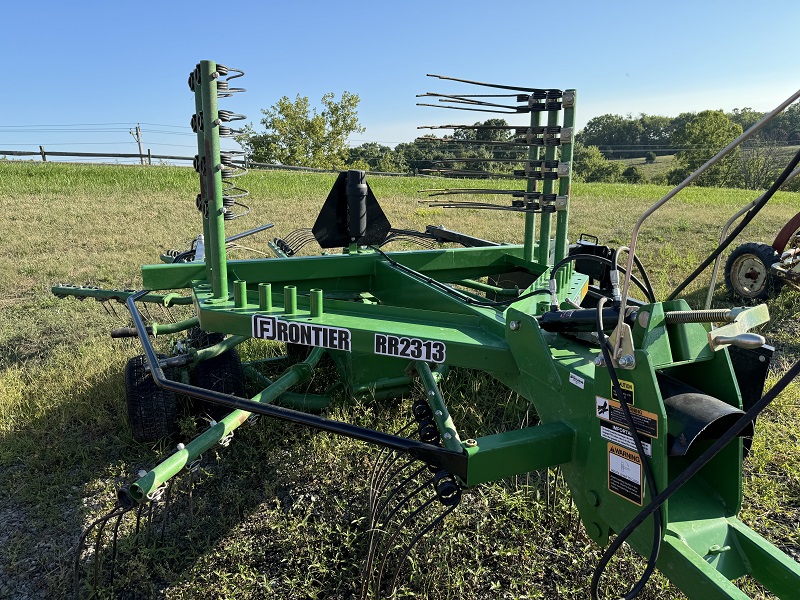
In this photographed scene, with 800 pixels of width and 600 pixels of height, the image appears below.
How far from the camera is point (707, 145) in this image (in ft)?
172

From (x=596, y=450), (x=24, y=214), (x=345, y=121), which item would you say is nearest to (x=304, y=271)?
(x=596, y=450)

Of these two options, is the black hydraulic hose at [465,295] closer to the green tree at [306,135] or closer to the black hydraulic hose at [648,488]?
the black hydraulic hose at [648,488]

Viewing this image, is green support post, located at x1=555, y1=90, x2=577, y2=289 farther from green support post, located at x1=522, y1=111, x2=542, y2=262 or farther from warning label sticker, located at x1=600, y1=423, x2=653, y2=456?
warning label sticker, located at x1=600, y1=423, x2=653, y2=456

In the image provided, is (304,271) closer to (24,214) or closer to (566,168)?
(566,168)

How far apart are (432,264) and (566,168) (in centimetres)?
121

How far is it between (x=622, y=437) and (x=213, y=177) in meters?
2.03

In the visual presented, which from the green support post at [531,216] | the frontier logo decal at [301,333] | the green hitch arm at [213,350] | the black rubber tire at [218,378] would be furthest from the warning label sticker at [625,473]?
the black rubber tire at [218,378]

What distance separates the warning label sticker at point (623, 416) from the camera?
1786 millimetres

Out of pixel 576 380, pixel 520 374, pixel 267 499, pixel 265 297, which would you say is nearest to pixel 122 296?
pixel 267 499

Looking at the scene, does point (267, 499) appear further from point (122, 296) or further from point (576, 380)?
point (122, 296)

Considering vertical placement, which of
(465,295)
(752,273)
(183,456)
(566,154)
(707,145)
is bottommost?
(183,456)

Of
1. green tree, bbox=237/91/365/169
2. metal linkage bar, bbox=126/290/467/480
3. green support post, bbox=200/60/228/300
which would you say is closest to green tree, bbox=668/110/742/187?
green tree, bbox=237/91/365/169

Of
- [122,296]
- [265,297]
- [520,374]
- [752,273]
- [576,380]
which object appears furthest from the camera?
[752,273]

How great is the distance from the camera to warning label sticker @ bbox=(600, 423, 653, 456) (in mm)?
1812
